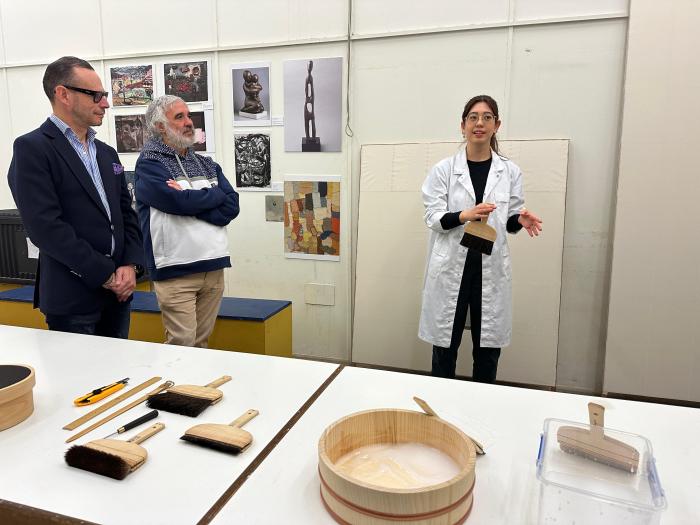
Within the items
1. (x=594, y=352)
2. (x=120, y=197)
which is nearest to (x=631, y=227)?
(x=594, y=352)

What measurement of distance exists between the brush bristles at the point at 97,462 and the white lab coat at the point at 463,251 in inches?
65.2

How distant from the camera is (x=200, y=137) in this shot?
341cm

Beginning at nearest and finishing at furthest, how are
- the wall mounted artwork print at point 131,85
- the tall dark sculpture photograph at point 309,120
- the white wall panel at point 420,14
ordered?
the white wall panel at point 420,14
the tall dark sculpture photograph at point 309,120
the wall mounted artwork print at point 131,85

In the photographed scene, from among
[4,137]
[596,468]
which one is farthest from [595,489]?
[4,137]

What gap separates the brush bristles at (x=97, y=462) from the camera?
81cm

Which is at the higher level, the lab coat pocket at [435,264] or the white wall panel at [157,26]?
the white wall panel at [157,26]

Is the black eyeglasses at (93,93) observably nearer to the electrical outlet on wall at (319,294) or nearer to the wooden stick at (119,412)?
the wooden stick at (119,412)

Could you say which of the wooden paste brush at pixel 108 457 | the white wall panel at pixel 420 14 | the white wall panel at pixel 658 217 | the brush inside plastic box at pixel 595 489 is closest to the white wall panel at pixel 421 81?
the white wall panel at pixel 420 14

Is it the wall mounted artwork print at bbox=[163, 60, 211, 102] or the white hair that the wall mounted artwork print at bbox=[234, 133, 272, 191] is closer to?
the wall mounted artwork print at bbox=[163, 60, 211, 102]

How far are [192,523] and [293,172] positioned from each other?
9.04 ft

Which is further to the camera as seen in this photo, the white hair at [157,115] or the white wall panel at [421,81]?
the white wall panel at [421,81]

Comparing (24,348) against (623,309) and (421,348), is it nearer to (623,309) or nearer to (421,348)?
(421,348)

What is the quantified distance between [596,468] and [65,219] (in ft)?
5.94

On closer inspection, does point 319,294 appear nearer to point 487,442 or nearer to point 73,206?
point 73,206
